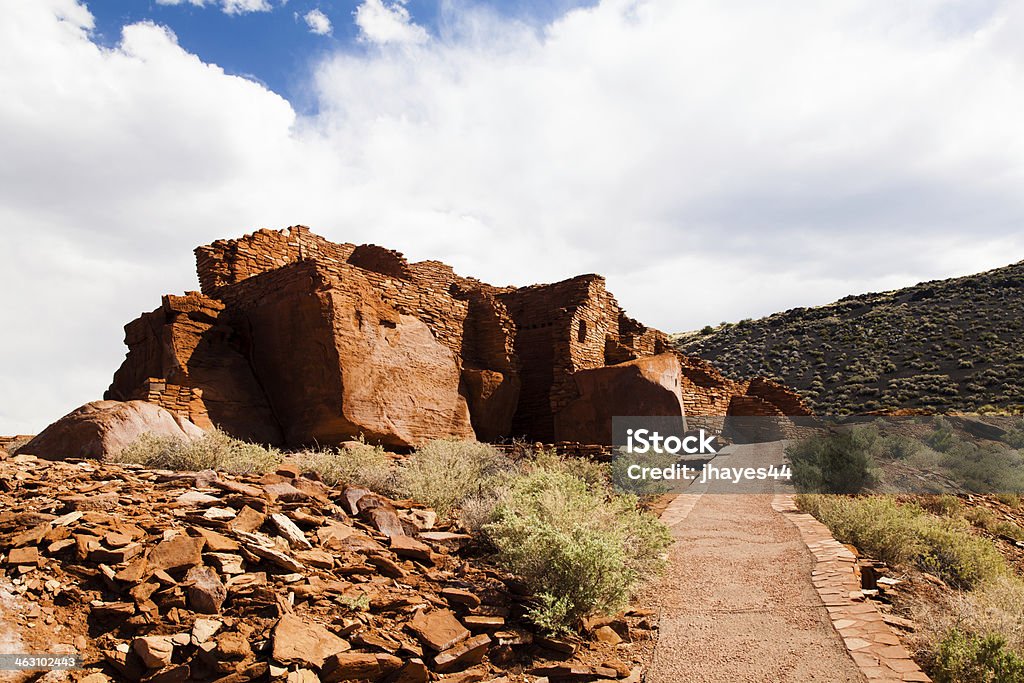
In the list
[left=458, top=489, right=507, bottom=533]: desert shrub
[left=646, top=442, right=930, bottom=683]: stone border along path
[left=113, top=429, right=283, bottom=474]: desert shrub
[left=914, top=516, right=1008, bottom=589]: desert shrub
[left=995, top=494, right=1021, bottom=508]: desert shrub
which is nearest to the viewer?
[left=646, top=442, right=930, bottom=683]: stone border along path

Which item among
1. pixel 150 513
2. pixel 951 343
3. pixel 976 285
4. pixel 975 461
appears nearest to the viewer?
pixel 150 513

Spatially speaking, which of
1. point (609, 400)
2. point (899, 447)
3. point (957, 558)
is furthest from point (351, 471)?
point (899, 447)

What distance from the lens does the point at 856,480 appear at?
48.2 feet

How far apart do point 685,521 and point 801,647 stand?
473 centimetres

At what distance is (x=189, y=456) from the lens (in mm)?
7512

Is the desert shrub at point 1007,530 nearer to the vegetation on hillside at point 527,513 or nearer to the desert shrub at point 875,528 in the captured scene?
the desert shrub at point 875,528

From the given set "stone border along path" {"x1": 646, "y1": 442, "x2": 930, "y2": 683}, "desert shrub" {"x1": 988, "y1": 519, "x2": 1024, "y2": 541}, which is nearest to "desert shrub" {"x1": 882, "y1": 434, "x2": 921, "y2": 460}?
"desert shrub" {"x1": 988, "y1": 519, "x2": 1024, "y2": 541}

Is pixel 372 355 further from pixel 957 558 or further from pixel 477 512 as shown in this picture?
pixel 957 558

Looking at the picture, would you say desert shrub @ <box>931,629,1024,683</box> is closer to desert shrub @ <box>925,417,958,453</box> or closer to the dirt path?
the dirt path

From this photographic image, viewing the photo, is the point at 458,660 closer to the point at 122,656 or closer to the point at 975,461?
the point at 122,656

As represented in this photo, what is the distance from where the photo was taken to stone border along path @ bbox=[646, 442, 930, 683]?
16.9 ft

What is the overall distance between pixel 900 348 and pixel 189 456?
3780 centimetres

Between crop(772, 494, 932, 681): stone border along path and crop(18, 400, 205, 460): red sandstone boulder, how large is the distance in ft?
25.6

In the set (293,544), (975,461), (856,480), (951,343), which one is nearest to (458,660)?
(293,544)
